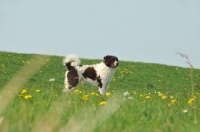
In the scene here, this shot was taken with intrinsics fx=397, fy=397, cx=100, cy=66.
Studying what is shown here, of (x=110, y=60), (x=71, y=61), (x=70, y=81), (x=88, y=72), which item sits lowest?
(x=70, y=81)

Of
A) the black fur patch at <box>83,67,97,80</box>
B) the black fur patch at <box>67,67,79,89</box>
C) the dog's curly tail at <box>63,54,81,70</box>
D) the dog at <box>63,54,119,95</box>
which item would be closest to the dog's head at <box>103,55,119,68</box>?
the dog at <box>63,54,119,95</box>

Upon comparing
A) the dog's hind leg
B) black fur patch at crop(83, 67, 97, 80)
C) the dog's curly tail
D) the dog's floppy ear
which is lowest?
the dog's hind leg

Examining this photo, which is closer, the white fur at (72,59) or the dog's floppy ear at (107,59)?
the white fur at (72,59)

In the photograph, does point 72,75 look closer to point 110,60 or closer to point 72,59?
point 72,59

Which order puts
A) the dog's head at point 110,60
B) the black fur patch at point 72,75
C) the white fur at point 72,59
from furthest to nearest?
the dog's head at point 110,60 < the black fur patch at point 72,75 < the white fur at point 72,59

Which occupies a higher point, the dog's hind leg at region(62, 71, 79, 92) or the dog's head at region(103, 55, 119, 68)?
the dog's head at region(103, 55, 119, 68)

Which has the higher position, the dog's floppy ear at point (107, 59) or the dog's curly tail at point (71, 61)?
the dog's floppy ear at point (107, 59)

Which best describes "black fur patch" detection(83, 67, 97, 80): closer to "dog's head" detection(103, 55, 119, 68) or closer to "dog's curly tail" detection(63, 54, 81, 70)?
"dog's curly tail" detection(63, 54, 81, 70)

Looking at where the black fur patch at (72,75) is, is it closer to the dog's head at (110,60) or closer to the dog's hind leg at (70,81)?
the dog's hind leg at (70,81)

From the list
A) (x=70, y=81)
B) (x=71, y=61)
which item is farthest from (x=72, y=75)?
(x=71, y=61)

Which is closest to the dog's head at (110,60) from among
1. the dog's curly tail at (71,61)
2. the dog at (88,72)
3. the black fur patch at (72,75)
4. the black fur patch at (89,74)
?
the dog at (88,72)

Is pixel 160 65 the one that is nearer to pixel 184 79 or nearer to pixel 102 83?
pixel 184 79

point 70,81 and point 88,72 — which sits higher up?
point 88,72

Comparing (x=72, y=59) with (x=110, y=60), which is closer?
(x=72, y=59)
